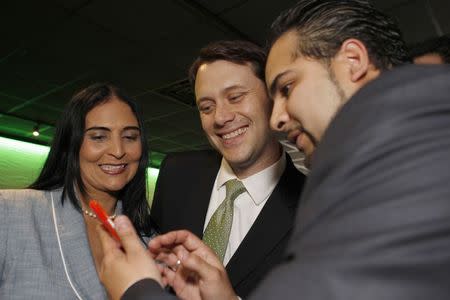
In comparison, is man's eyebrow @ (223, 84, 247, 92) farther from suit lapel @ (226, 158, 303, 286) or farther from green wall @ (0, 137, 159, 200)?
green wall @ (0, 137, 159, 200)

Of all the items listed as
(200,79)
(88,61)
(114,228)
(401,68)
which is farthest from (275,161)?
(88,61)

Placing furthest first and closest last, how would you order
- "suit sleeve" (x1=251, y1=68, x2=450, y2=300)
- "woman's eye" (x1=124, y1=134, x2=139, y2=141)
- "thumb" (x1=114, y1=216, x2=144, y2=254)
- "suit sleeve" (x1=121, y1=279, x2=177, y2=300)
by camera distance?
"woman's eye" (x1=124, y1=134, x2=139, y2=141) → "thumb" (x1=114, y1=216, x2=144, y2=254) → "suit sleeve" (x1=121, y1=279, x2=177, y2=300) → "suit sleeve" (x1=251, y1=68, x2=450, y2=300)

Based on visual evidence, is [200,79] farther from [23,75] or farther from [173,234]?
[23,75]

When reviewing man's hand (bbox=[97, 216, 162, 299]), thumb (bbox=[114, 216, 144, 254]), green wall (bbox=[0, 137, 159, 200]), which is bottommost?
man's hand (bbox=[97, 216, 162, 299])

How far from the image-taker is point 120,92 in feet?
5.88

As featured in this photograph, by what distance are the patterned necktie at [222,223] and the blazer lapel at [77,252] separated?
46 cm

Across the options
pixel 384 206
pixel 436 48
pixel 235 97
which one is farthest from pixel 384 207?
pixel 436 48

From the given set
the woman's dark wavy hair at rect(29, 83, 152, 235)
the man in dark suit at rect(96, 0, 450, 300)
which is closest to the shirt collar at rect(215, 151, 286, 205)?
the woman's dark wavy hair at rect(29, 83, 152, 235)

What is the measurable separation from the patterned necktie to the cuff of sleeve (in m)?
0.79

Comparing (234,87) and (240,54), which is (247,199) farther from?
(240,54)

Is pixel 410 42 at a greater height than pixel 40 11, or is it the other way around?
pixel 40 11

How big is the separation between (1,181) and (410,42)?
7.07 metres

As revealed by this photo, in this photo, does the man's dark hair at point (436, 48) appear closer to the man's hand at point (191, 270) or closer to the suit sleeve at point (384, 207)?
the man's hand at point (191, 270)

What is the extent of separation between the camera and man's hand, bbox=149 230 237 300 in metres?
0.99
